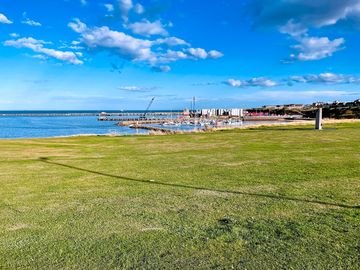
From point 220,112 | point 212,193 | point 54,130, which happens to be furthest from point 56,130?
point 220,112

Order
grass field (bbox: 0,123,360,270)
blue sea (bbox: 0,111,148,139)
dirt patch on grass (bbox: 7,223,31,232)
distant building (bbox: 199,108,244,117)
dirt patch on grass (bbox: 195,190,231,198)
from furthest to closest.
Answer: distant building (bbox: 199,108,244,117), blue sea (bbox: 0,111,148,139), dirt patch on grass (bbox: 195,190,231,198), dirt patch on grass (bbox: 7,223,31,232), grass field (bbox: 0,123,360,270)

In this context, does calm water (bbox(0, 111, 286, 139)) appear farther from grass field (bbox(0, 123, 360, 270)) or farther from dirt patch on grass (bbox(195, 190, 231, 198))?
dirt patch on grass (bbox(195, 190, 231, 198))

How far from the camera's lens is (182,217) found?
5.48 m

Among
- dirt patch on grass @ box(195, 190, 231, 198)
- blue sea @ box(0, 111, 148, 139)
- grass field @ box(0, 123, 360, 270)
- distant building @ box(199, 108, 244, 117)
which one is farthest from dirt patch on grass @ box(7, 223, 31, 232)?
distant building @ box(199, 108, 244, 117)

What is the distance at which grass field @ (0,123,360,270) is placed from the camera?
4031 millimetres

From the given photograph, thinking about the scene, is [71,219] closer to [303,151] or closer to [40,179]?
[40,179]

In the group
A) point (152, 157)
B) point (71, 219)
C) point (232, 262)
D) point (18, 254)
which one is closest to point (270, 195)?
point (232, 262)

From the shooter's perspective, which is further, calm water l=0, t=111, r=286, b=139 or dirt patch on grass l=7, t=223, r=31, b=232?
calm water l=0, t=111, r=286, b=139

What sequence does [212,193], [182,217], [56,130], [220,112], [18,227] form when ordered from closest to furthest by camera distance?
1. [18,227]
2. [182,217]
3. [212,193]
4. [56,130]
5. [220,112]

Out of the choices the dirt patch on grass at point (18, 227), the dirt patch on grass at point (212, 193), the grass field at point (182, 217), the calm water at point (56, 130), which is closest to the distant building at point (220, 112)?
the calm water at point (56, 130)

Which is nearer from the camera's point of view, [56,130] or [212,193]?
[212,193]

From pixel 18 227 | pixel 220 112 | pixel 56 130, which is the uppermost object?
pixel 18 227

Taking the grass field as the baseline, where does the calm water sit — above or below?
below

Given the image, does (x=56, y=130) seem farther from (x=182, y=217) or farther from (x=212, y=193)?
(x=182, y=217)
